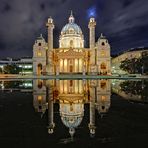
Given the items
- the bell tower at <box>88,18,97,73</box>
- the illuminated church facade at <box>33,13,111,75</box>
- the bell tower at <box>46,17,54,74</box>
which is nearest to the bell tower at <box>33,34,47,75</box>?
the illuminated church facade at <box>33,13,111,75</box>

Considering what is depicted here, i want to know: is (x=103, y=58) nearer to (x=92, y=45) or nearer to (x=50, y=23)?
(x=92, y=45)

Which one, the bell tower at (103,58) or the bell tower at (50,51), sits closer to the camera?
the bell tower at (50,51)

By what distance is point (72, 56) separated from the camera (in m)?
81.8

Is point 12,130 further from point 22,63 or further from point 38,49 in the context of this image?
point 22,63

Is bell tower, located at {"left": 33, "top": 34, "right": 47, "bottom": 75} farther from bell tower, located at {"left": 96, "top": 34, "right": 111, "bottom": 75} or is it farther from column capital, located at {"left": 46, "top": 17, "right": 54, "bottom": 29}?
bell tower, located at {"left": 96, "top": 34, "right": 111, "bottom": 75}

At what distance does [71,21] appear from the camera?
96.8 metres

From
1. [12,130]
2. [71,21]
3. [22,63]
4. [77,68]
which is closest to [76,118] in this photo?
[12,130]

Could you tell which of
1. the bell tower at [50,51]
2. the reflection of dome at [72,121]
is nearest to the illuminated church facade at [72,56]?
the bell tower at [50,51]

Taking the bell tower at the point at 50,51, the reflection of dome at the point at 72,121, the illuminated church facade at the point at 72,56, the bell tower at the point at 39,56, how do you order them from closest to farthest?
the reflection of dome at the point at 72,121, the bell tower at the point at 50,51, the illuminated church facade at the point at 72,56, the bell tower at the point at 39,56

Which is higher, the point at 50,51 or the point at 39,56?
the point at 50,51

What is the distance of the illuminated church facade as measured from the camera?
269 feet

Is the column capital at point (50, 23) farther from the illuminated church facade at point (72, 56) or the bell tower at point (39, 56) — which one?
the bell tower at point (39, 56)

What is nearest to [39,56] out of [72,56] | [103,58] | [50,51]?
[50,51]

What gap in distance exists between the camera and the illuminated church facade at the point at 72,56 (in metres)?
81.9
